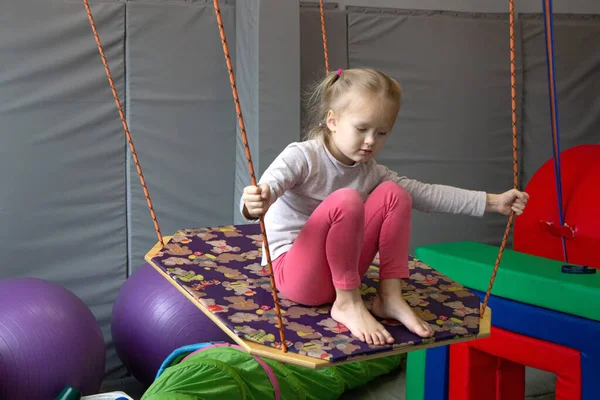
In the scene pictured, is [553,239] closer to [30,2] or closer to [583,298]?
[583,298]

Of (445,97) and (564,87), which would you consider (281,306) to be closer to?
(445,97)

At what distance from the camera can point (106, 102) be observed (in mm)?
3027

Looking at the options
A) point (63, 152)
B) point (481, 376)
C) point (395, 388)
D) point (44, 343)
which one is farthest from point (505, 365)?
point (63, 152)

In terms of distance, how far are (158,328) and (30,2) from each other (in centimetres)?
149

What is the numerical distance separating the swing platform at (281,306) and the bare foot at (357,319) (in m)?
0.02

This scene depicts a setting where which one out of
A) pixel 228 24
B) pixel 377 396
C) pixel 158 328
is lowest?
pixel 377 396

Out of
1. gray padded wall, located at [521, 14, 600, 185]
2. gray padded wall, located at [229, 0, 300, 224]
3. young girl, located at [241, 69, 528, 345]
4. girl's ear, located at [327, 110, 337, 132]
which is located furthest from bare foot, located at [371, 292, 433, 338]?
gray padded wall, located at [521, 14, 600, 185]

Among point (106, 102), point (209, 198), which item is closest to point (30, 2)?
point (106, 102)

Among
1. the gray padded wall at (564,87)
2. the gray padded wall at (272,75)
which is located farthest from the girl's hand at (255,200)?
the gray padded wall at (564,87)

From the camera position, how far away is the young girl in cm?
138

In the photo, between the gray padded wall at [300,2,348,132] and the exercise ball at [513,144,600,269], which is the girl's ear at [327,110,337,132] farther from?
the gray padded wall at [300,2,348,132]

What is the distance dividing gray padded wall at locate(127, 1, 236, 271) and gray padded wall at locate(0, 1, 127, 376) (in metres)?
0.08

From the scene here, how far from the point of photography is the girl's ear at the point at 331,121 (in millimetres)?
1531

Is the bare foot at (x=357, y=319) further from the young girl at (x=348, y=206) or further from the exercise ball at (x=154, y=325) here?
the exercise ball at (x=154, y=325)
